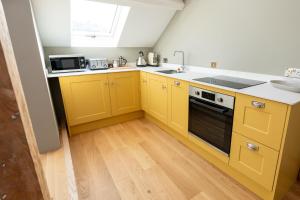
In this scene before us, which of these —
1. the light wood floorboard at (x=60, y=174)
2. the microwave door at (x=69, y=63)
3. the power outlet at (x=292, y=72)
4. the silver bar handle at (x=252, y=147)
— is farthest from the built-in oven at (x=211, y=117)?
the microwave door at (x=69, y=63)

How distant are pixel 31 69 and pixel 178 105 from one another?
5.50 ft

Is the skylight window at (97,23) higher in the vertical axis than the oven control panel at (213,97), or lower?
higher

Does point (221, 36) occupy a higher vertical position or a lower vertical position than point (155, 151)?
higher

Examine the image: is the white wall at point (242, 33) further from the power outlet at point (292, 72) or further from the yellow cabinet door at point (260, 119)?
the yellow cabinet door at point (260, 119)

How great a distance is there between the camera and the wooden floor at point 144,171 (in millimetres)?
1527

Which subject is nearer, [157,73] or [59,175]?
[59,175]

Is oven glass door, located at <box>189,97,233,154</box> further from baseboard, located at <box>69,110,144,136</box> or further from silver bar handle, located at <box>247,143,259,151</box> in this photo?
baseboard, located at <box>69,110,144,136</box>

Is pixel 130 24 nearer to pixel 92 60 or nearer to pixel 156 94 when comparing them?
pixel 92 60

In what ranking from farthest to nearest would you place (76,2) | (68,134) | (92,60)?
(92,60) < (68,134) < (76,2)

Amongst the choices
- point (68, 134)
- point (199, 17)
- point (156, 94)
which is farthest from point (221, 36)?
point (68, 134)

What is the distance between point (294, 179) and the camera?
1.56 meters

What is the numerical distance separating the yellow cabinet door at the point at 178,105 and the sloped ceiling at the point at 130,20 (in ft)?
3.77

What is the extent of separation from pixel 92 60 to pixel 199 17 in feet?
5.70

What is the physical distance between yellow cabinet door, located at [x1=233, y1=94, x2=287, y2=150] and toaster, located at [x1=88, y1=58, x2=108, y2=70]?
213 centimetres
